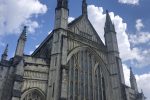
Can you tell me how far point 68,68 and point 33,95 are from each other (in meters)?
4.58

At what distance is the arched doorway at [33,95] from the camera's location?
2219 cm

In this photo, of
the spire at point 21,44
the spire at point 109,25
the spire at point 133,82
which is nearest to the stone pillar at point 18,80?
the spire at point 21,44

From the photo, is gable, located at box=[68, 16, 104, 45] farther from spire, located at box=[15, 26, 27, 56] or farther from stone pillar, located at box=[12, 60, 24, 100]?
stone pillar, located at box=[12, 60, 24, 100]

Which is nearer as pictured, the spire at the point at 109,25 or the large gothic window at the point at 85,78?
the large gothic window at the point at 85,78

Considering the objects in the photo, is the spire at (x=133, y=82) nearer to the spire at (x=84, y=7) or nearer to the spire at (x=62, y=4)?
the spire at (x=84, y=7)

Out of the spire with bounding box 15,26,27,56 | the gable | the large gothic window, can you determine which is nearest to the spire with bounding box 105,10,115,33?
the gable

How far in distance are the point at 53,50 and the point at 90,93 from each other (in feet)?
20.5

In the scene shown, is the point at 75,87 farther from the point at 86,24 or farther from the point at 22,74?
the point at 86,24

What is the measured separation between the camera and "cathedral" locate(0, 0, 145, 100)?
22659 mm

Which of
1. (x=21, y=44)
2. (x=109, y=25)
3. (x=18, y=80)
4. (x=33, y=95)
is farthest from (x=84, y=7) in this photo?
(x=18, y=80)

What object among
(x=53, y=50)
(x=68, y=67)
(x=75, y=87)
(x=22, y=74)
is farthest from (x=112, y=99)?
(x=22, y=74)

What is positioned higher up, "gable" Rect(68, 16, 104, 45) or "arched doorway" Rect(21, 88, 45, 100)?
"gable" Rect(68, 16, 104, 45)

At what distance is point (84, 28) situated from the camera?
99.2 feet

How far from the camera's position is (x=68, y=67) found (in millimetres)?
24672
